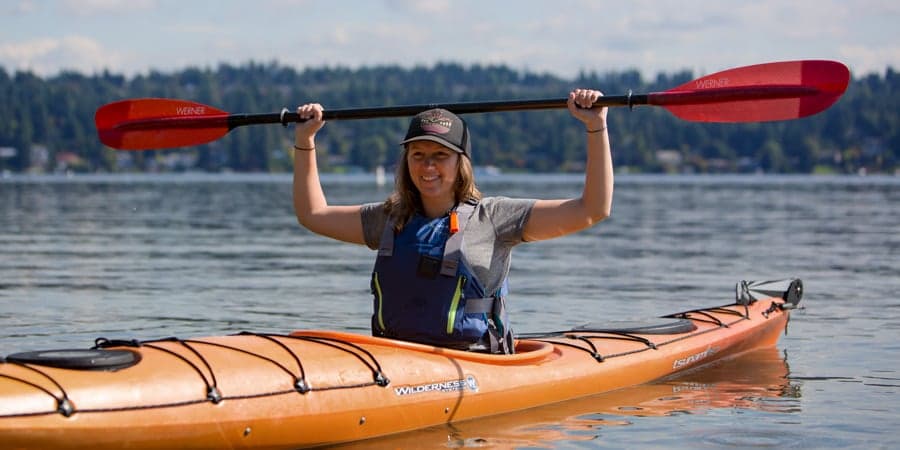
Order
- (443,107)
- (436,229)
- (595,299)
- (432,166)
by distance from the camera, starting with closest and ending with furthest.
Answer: (432,166) < (436,229) < (443,107) < (595,299)

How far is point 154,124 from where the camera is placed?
8711 millimetres

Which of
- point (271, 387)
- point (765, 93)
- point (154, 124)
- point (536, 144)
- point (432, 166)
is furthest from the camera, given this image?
point (536, 144)

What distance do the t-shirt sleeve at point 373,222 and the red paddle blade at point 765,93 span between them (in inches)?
Result: 68.4

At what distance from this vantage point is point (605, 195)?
6379 millimetres

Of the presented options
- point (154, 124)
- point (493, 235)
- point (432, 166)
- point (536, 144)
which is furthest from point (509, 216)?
point (536, 144)

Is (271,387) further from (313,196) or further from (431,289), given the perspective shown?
(313,196)

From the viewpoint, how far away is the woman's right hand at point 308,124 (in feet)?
23.0

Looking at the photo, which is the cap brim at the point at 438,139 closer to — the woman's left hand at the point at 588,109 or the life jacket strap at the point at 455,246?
the life jacket strap at the point at 455,246

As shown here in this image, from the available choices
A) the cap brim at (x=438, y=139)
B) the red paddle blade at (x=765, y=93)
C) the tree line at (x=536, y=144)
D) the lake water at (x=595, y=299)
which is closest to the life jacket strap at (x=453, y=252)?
the cap brim at (x=438, y=139)

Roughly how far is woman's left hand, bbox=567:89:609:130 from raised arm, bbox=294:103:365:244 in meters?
1.35

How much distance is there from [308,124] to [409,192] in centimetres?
65

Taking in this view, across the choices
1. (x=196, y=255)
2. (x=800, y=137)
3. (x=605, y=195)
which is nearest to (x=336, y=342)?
(x=605, y=195)

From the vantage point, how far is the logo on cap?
6.65m

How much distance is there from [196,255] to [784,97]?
13073 mm
